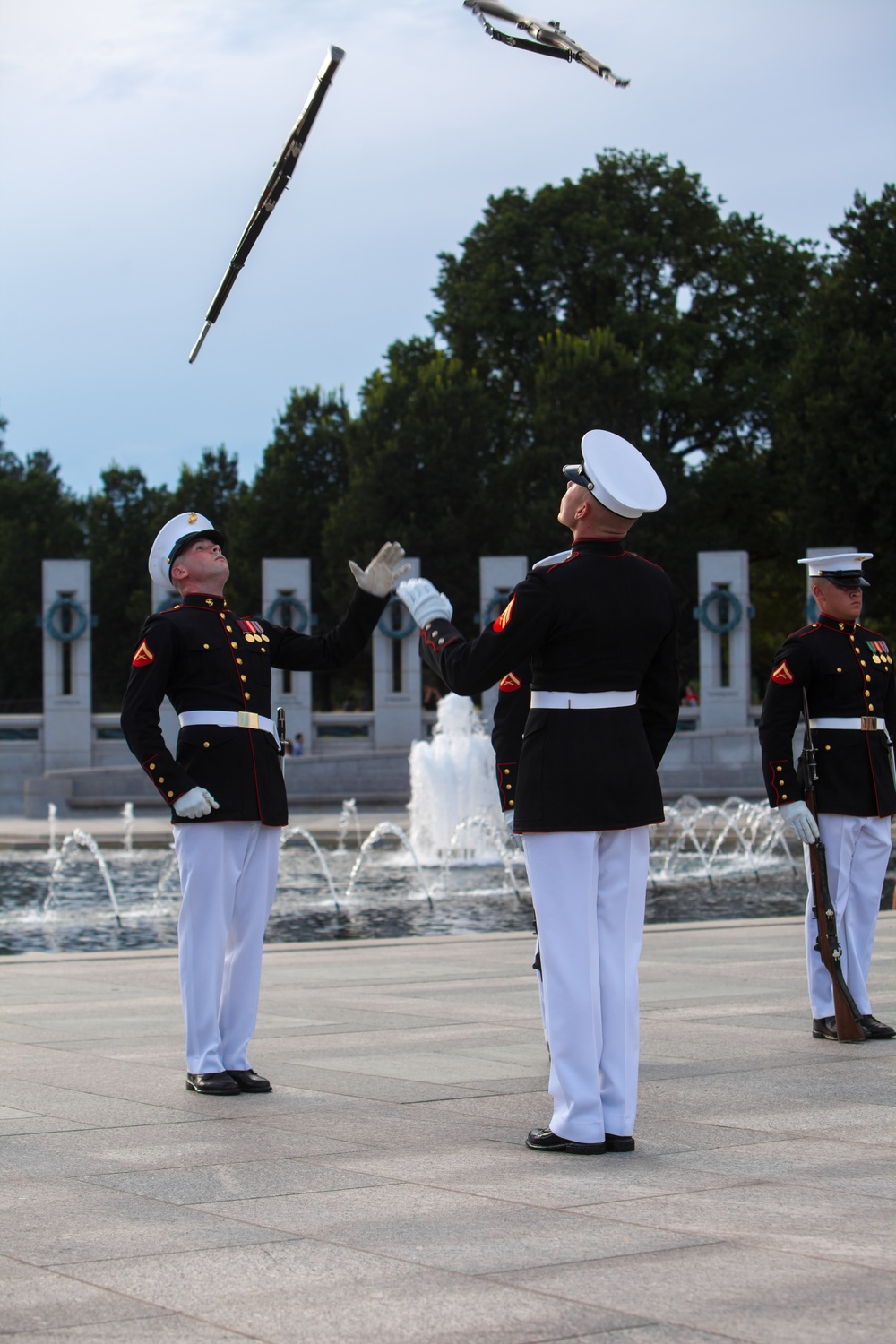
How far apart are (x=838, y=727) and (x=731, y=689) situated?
26979 millimetres

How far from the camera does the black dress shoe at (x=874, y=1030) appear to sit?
22.7ft

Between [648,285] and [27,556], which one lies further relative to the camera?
[27,556]

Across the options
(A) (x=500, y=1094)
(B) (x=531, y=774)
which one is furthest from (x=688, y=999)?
(B) (x=531, y=774)

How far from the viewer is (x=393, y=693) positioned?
3525cm

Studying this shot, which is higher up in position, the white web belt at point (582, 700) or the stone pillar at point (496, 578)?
the stone pillar at point (496, 578)

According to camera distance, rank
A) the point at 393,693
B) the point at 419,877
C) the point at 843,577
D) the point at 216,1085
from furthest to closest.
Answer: the point at 393,693 → the point at 419,877 → the point at 843,577 → the point at 216,1085

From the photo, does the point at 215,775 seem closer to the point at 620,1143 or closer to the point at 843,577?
the point at 620,1143

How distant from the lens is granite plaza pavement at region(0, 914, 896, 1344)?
337 cm

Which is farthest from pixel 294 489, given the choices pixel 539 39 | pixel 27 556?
pixel 539 39

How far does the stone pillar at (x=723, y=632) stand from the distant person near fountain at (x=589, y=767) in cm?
2870

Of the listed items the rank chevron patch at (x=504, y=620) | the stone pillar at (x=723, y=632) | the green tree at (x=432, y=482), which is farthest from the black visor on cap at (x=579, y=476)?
the green tree at (x=432, y=482)

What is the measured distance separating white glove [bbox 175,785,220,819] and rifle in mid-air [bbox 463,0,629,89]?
3153mm

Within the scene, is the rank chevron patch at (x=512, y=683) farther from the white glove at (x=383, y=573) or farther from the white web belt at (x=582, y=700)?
the white web belt at (x=582, y=700)

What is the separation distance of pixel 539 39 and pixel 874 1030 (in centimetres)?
421
